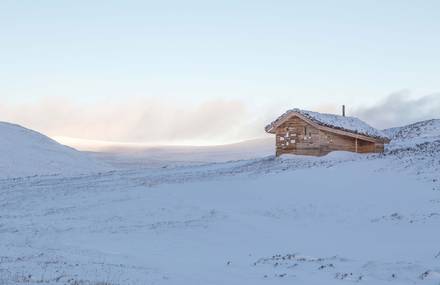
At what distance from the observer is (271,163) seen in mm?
48656

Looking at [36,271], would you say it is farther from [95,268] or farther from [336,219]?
[336,219]

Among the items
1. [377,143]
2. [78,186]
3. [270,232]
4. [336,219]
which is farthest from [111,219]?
[377,143]

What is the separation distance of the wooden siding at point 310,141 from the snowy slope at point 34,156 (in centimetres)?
2163

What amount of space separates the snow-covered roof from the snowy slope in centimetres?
2182

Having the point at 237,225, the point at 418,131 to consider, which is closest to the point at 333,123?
the point at 237,225

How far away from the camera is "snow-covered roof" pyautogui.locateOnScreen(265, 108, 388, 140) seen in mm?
49562

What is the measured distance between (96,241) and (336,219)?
35.9 feet

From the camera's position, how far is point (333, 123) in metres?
50.1

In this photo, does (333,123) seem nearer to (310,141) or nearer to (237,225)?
(310,141)

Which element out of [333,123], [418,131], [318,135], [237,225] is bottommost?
[237,225]

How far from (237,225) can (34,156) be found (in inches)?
1839

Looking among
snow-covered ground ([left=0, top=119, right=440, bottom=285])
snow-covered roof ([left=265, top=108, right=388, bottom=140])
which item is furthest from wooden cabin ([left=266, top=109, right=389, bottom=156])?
snow-covered ground ([left=0, top=119, right=440, bottom=285])

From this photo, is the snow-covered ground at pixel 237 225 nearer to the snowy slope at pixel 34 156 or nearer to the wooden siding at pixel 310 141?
the wooden siding at pixel 310 141

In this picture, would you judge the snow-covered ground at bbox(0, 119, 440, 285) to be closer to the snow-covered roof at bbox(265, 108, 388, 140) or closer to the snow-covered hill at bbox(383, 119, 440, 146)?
the snow-covered roof at bbox(265, 108, 388, 140)
